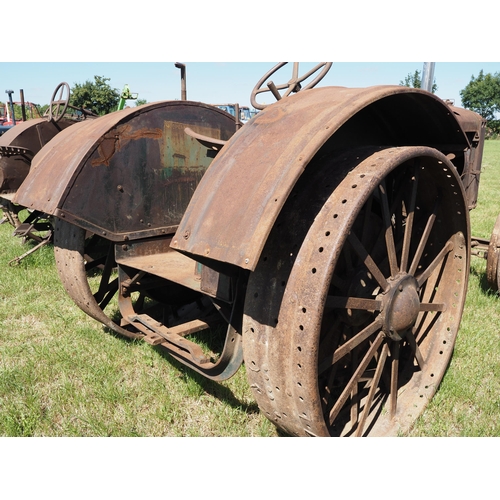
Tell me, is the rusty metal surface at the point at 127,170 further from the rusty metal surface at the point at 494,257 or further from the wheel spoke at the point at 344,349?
the rusty metal surface at the point at 494,257

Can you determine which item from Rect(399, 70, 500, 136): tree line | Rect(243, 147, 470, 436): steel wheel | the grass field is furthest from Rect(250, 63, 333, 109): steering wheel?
Rect(399, 70, 500, 136): tree line

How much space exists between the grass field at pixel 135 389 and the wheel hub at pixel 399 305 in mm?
757

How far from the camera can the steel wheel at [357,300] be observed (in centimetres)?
153

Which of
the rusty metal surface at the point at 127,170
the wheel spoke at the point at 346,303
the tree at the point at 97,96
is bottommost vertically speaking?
the wheel spoke at the point at 346,303

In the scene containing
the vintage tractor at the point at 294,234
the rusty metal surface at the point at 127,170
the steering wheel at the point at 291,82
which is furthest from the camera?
the rusty metal surface at the point at 127,170

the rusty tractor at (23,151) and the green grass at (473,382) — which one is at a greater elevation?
the rusty tractor at (23,151)

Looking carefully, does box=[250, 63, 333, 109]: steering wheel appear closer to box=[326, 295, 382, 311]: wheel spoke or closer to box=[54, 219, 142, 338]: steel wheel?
box=[326, 295, 382, 311]: wheel spoke

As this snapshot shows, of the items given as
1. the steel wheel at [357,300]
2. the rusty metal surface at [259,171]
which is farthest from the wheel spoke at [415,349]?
the rusty metal surface at [259,171]

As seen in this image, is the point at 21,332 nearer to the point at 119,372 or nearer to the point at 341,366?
the point at 119,372

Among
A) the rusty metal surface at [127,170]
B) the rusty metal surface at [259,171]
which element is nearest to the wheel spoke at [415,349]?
the rusty metal surface at [259,171]

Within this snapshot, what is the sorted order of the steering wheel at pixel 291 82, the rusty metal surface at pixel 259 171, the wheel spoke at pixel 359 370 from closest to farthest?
1. the rusty metal surface at pixel 259 171
2. the wheel spoke at pixel 359 370
3. the steering wheel at pixel 291 82

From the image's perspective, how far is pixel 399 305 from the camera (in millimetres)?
1999

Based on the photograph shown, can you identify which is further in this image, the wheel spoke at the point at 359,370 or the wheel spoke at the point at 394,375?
the wheel spoke at the point at 394,375

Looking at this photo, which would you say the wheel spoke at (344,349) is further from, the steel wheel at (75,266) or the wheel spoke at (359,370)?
the steel wheel at (75,266)
